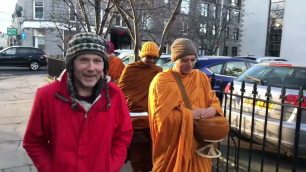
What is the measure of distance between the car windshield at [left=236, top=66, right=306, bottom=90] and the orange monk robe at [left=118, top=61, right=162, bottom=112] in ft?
6.76

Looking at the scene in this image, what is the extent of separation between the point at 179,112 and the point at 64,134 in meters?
1.05

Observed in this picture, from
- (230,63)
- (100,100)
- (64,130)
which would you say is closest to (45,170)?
(64,130)

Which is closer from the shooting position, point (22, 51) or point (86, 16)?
point (86, 16)

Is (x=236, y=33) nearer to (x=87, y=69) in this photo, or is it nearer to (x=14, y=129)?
(x=14, y=129)

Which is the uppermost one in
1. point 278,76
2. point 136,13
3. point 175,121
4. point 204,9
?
point 204,9

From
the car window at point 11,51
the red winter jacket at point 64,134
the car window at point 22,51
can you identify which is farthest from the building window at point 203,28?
the red winter jacket at point 64,134

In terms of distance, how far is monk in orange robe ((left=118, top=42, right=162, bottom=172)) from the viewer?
3729 millimetres

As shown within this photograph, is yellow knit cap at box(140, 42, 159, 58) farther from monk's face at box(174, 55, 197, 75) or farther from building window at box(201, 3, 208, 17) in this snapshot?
building window at box(201, 3, 208, 17)

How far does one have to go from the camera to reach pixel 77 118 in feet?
6.11

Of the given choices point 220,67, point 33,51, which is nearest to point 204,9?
point 33,51

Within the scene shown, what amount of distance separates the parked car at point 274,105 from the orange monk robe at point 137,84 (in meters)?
1.55

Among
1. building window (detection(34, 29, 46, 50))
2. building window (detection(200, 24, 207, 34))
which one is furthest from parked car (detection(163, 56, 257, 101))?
building window (detection(34, 29, 46, 50))

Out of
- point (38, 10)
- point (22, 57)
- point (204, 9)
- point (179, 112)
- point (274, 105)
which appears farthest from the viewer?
point (38, 10)

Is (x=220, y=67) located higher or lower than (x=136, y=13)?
lower
